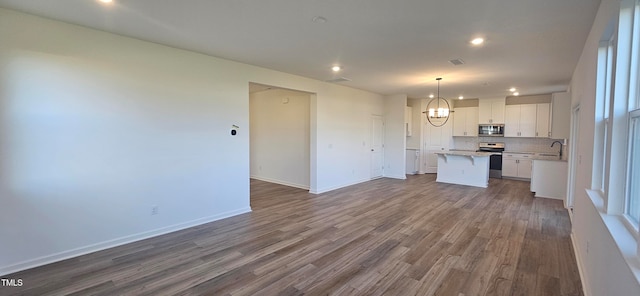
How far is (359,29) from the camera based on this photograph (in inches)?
126

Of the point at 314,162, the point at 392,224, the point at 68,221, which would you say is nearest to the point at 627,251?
the point at 392,224

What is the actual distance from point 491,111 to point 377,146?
3.84 m

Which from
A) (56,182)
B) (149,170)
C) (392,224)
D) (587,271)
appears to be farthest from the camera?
(392,224)

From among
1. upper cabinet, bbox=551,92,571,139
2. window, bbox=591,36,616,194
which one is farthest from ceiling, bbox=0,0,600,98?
upper cabinet, bbox=551,92,571,139

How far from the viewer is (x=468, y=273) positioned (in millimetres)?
2867

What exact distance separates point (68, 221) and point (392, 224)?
4.16 metres

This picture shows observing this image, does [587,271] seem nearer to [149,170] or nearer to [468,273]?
[468,273]

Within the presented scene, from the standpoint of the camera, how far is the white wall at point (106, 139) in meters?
2.87

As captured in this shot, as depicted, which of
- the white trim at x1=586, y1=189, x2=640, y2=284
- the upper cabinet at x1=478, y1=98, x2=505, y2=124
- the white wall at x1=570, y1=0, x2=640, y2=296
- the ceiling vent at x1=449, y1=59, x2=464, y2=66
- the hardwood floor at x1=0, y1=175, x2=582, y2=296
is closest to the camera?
the white trim at x1=586, y1=189, x2=640, y2=284

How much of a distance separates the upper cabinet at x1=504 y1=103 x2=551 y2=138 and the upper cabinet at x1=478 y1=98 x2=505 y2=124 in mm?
165

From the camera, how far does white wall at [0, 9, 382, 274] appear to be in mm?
2871

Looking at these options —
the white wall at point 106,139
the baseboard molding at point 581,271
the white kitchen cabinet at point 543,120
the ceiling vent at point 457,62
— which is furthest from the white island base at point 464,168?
the white wall at point 106,139

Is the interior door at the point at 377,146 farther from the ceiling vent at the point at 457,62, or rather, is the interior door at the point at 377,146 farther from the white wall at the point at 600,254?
the white wall at the point at 600,254

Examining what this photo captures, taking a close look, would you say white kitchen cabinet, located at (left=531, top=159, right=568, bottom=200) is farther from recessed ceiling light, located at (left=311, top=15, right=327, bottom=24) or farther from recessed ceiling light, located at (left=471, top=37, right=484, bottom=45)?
recessed ceiling light, located at (left=311, top=15, right=327, bottom=24)
